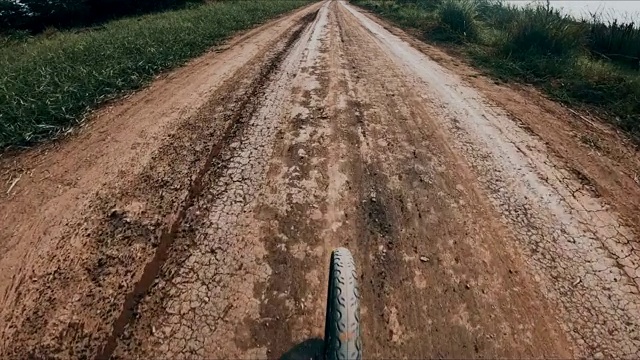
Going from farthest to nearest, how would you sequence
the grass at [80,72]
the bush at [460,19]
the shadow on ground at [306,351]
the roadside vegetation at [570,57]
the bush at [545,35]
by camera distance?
the bush at [460,19], the bush at [545,35], the roadside vegetation at [570,57], the grass at [80,72], the shadow on ground at [306,351]

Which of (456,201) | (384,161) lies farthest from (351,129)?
(456,201)

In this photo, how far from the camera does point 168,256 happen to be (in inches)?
108

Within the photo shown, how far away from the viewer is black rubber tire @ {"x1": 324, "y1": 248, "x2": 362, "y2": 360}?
5.45 feet

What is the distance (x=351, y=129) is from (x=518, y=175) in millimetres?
2055

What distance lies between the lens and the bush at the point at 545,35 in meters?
7.29

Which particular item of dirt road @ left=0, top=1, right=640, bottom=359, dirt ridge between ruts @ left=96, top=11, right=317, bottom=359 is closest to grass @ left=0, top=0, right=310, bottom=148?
dirt road @ left=0, top=1, right=640, bottom=359

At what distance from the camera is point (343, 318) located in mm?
1716

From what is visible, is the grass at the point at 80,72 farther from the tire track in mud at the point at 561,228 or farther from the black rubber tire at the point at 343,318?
the tire track in mud at the point at 561,228

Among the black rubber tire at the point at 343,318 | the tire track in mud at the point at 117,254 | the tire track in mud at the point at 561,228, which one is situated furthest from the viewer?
the tire track in mud at the point at 561,228

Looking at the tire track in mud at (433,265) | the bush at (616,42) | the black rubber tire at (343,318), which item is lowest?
the tire track in mud at (433,265)

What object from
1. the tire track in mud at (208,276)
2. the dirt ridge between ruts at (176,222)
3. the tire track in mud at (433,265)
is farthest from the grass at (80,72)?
the tire track in mud at (433,265)

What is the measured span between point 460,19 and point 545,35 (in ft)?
12.7

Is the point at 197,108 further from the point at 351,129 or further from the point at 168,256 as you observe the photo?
the point at 168,256

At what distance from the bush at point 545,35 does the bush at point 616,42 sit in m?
0.63
